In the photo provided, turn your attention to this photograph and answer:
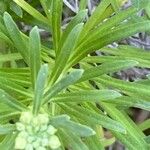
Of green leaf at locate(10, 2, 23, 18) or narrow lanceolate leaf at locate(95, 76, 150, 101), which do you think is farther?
green leaf at locate(10, 2, 23, 18)

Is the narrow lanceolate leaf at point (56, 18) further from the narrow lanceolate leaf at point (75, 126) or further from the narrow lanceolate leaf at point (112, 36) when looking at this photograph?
the narrow lanceolate leaf at point (75, 126)

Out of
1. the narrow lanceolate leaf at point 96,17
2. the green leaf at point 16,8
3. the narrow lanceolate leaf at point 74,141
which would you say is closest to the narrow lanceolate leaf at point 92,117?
the narrow lanceolate leaf at point 74,141

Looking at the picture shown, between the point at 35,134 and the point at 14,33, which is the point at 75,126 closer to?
the point at 35,134

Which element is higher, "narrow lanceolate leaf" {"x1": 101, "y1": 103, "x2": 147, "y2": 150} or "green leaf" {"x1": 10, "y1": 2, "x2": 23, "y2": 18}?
"green leaf" {"x1": 10, "y1": 2, "x2": 23, "y2": 18}

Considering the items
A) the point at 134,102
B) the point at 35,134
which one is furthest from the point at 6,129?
the point at 134,102

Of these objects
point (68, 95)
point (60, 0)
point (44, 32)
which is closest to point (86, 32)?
point (60, 0)

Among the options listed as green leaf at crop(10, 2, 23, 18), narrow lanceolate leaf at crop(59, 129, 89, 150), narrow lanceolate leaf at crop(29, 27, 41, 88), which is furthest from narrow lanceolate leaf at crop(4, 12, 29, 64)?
green leaf at crop(10, 2, 23, 18)

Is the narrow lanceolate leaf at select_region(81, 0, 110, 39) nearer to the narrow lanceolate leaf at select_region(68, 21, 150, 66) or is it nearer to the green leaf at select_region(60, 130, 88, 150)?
the narrow lanceolate leaf at select_region(68, 21, 150, 66)
